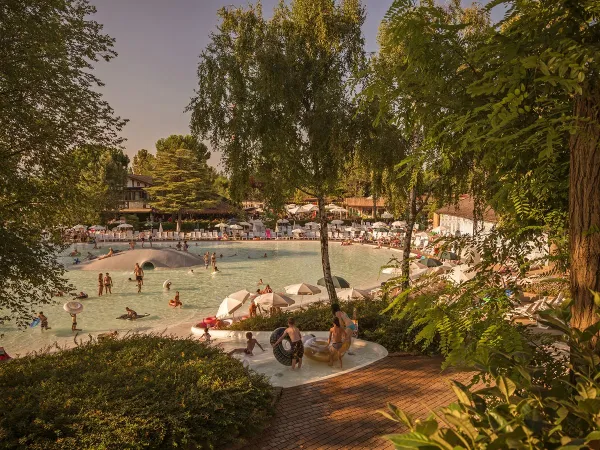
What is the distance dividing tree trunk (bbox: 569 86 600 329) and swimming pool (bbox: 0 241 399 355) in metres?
16.8

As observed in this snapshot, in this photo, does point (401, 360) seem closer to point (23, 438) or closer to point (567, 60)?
point (23, 438)

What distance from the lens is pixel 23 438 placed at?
5.95 meters

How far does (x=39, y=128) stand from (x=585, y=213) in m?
10.1

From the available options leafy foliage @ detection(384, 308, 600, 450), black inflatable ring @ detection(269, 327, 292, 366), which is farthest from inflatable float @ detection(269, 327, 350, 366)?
leafy foliage @ detection(384, 308, 600, 450)

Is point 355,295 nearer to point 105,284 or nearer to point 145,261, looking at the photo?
point 105,284

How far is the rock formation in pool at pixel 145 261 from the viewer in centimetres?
3136

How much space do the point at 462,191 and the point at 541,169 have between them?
1157 cm

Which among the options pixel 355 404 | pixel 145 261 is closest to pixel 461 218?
pixel 145 261

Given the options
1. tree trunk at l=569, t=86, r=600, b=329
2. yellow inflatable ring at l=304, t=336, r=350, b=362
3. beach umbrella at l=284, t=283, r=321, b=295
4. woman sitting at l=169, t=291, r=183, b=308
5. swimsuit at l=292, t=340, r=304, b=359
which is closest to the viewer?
tree trunk at l=569, t=86, r=600, b=329

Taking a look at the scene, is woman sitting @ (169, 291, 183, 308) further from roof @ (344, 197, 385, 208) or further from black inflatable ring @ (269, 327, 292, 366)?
roof @ (344, 197, 385, 208)

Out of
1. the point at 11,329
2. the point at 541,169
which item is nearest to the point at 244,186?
the point at 541,169

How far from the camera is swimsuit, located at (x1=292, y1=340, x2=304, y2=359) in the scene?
35.1ft

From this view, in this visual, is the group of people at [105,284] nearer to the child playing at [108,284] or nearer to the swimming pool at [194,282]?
the child playing at [108,284]

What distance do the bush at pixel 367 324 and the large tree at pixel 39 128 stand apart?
25.4 feet
